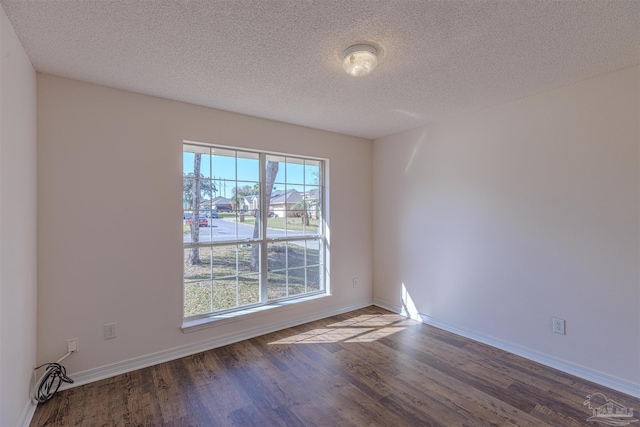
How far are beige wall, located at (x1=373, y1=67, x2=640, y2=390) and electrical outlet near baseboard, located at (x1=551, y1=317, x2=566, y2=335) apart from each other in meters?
0.04

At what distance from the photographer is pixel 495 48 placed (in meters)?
1.86

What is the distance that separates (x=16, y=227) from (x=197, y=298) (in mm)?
1532

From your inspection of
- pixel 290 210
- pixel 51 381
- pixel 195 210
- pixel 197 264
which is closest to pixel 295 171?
pixel 290 210

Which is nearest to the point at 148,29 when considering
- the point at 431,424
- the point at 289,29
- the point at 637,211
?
the point at 289,29

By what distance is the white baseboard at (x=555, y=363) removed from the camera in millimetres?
2137

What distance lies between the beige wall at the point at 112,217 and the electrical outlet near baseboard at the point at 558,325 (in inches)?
113

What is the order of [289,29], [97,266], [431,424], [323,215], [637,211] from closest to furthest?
[289,29] → [431,424] → [637,211] → [97,266] → [323,215]

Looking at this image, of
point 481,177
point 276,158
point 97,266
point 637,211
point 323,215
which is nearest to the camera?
point 637,211

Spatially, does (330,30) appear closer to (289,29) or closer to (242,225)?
(289,29)

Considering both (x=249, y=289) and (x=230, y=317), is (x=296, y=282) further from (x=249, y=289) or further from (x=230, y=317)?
(x=230, y=317)

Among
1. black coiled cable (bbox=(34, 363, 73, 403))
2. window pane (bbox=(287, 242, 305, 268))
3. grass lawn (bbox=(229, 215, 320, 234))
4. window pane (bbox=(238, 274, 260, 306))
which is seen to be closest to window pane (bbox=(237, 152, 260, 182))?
grass lawn (bbox=(229, 215, 320, 234))

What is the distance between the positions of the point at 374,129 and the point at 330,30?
209 cm

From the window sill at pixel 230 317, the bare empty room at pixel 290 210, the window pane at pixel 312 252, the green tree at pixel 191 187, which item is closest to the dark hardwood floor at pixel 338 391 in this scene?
the bare empty room at pixel 290 210

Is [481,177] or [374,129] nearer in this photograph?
[481,177]
